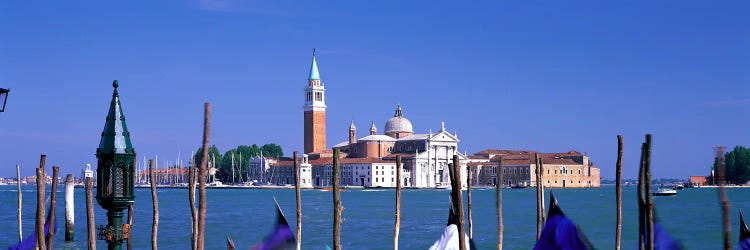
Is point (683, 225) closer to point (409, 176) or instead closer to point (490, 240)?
point (490, 240)

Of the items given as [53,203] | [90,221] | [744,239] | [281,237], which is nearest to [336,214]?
[281,237]

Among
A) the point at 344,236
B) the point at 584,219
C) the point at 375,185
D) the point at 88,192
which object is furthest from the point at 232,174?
the point at 88,192

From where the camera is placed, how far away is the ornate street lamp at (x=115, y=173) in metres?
7.50

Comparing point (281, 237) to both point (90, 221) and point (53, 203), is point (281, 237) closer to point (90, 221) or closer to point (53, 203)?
point (90, 221)

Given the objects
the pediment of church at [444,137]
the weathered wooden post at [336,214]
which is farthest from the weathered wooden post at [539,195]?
the pediment of church at [444,137]

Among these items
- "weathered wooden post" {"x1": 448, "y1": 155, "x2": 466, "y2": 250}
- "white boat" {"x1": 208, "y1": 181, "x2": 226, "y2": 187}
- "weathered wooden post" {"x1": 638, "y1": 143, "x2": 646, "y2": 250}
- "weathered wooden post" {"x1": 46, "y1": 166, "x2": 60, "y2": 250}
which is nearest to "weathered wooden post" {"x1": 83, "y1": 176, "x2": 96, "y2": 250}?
"weathered wooden post" {"x1": 46, "y1": 166, "x2": 60, "y2": 250}

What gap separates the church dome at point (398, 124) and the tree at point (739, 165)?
22.1m

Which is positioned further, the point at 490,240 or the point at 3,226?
the point at 3,226

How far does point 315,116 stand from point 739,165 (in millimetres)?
29195

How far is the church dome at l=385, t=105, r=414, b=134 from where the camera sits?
79.8 meters

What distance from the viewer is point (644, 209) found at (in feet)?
29.4

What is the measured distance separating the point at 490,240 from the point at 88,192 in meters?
12.9

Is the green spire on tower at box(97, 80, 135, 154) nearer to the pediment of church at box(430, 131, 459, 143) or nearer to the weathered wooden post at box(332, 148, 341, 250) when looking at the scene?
the weathered wooden post at box(332, 148, 341, 250)

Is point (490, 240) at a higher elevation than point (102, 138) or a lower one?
lower
